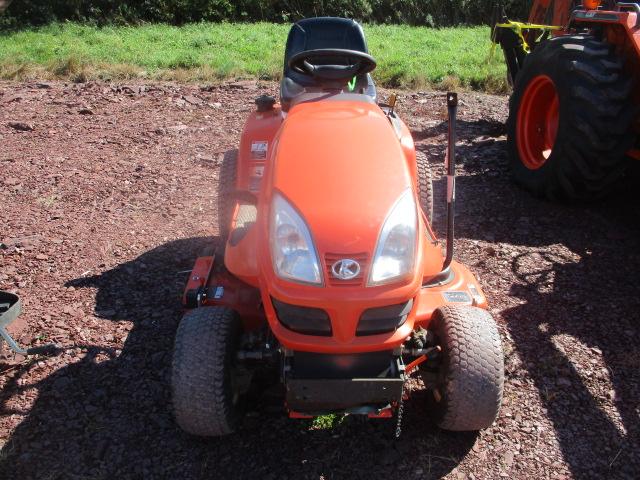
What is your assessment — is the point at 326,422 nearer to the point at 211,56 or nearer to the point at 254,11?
the point at 211,56

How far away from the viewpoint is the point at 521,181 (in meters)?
5.05

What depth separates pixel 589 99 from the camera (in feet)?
13.8

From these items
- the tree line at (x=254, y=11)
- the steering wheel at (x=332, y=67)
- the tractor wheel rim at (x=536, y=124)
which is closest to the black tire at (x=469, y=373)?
the steering wheel at (x=332, y=67)

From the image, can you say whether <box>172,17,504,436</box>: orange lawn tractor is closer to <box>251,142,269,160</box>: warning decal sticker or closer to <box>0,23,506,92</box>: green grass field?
<box>251,142,269,160</box>: warning decal sticker

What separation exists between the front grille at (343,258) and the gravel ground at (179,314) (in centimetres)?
84

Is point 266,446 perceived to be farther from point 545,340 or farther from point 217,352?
point 545,340

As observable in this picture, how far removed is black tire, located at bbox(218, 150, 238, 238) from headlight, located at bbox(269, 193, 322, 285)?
4.30 feet

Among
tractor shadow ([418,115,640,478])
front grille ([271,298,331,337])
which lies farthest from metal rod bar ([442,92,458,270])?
tractor shadow ([418,115,640,478])

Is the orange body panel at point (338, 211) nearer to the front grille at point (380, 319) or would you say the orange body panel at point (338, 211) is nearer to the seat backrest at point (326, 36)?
the front grille at point (380, 319)

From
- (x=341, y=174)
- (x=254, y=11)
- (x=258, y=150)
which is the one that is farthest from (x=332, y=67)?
(x=254, y=11)

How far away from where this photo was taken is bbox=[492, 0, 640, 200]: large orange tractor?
4.19 meters

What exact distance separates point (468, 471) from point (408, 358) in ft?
1.65

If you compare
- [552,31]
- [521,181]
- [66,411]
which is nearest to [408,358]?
[66,411]

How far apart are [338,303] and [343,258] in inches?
5.9
